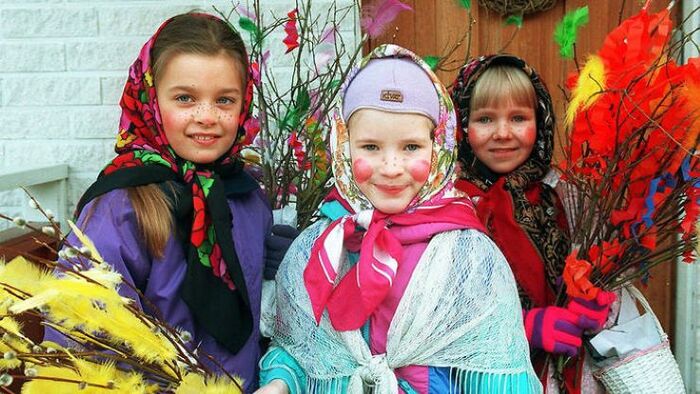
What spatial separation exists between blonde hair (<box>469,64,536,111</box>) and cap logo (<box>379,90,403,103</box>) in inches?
21.7

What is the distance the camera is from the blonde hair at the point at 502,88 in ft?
7.78

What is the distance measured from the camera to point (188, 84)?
2.08 m

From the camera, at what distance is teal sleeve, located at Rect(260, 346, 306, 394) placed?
2.01 metres

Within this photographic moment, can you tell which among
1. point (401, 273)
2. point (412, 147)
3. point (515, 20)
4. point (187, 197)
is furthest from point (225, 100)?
point (515, 20)

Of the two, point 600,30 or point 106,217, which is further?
point 600,30

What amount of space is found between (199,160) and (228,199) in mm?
178

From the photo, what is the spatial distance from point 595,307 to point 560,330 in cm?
11

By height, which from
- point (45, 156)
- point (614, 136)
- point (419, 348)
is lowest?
point (419, 348)

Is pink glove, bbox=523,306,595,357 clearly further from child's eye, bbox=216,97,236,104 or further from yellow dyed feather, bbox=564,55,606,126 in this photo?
child's eye, bbox=216,97,236,104

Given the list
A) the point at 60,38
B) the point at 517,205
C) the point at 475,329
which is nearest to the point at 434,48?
the point at 517,205

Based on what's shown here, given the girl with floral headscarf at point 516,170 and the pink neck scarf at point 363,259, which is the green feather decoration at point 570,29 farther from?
the pink neck scarf at point 363,259

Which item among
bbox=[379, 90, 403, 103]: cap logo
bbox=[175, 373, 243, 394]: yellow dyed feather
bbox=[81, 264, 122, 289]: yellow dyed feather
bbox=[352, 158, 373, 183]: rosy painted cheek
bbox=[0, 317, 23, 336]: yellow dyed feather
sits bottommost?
→ bbox=[175, 373, 243, 394]: yellow dyed feather

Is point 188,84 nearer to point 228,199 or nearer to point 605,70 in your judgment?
point 228,199

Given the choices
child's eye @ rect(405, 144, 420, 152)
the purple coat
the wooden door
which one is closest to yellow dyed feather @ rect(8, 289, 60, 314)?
the purple coat
